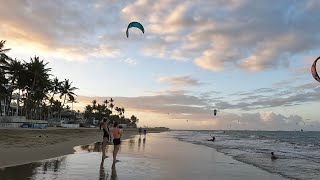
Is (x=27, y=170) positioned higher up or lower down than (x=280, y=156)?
higher up

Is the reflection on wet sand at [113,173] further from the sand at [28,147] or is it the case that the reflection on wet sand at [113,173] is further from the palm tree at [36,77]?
the palm tree at [36,77]

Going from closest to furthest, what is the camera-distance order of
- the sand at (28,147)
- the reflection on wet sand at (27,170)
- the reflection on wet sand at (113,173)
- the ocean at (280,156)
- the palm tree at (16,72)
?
1. the reflection on wet sand at (27,170)
2. the reflection on wet sand at (113,173)
3. the sand at (28,147)
4. the ocean at (280,156)
5. the palm tree at (16,72)

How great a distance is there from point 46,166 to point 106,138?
4006mm

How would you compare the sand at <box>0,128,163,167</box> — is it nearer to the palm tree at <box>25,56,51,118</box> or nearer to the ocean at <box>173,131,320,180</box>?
the ocean at <box>173,131,320,180</box>

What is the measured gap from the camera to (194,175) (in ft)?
45.5

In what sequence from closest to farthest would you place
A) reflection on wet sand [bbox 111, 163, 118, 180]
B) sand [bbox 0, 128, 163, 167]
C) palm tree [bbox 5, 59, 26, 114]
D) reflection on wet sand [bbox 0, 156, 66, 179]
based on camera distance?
reflection on wet sand [bbox 0, 156, 66, 179] < reflection on wet sand [bbox 111, 163, 118, 180] < sand [bbox 0, 128, 163, 167] < palm tree [bbox 5, 59, 26, 114]

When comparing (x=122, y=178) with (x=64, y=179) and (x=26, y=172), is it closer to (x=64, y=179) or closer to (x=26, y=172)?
(x=64, y=179)

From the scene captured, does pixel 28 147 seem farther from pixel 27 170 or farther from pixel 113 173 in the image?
pixel 113 173

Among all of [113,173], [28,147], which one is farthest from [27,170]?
[28,147]

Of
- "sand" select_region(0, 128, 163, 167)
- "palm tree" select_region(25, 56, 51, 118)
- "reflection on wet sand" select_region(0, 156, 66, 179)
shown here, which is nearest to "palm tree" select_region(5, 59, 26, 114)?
"palm tree" select_region(25, 56, 51, 118)

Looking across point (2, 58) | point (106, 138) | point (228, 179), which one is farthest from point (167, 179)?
point (2, 58)

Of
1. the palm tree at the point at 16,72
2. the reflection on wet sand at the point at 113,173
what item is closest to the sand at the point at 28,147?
the reflection on wet sand at the point at 113,173

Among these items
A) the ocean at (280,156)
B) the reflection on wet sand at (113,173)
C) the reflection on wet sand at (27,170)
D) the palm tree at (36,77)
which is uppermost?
the palm tree at (36,77)

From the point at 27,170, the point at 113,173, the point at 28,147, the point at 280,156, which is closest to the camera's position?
the point at 27,170
